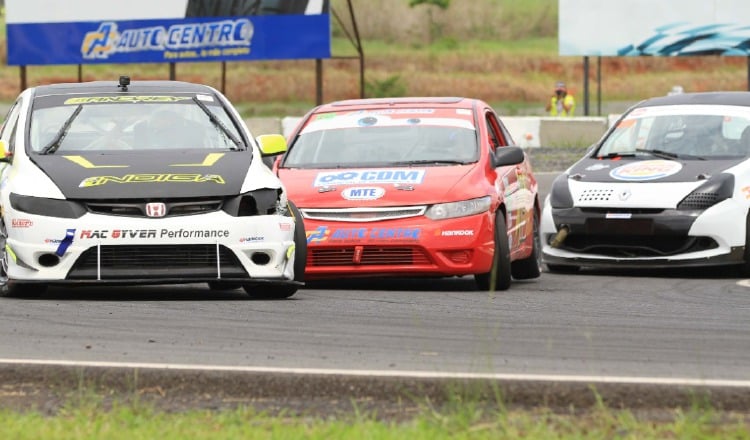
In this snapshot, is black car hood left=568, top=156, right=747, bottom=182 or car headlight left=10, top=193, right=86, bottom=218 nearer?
car headlight left=10, top=193, right=86, bottom=218

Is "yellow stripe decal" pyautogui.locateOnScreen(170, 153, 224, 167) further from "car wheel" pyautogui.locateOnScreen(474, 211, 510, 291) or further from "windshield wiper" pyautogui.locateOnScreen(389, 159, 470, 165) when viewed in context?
"car wheel" pyautogui.locateOnScreen(474, 211, 510, 291)

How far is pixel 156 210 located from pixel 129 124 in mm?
1499

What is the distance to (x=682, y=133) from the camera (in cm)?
1459

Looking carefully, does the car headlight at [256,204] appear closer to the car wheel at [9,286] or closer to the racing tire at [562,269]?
the car wheel at [9,286]

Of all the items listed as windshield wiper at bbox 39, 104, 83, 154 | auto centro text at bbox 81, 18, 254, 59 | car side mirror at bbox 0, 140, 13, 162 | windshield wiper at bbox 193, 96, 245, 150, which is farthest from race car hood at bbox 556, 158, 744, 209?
auto centro text at bbox 81, 18, 254, 59

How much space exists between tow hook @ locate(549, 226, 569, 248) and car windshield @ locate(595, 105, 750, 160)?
1.13m

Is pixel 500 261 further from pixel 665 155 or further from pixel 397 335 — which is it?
pixel 397 335

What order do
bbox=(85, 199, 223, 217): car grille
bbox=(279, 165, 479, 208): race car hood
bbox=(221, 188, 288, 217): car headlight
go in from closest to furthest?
1. bbox=(85, 199, 223, 217): car grille
2. bbox=(221, 188, 288, 217): car headlight
3. bbox=(279, 165, 479, 208): race car hood

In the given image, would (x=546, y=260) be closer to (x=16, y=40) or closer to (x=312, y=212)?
(x=312, y=212)

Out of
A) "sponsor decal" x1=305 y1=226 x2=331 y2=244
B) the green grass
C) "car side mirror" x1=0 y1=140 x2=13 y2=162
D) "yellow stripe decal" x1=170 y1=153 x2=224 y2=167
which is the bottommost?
"sponsor decal" x1=305 y1=226 x2=331 y2=244

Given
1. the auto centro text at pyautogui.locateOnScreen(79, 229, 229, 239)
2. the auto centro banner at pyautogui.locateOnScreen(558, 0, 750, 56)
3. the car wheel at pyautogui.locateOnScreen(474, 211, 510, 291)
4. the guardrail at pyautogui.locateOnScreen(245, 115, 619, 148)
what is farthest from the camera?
the auto centro banner at pyautogui.locateOnScreen(558, 0, 750, 56)

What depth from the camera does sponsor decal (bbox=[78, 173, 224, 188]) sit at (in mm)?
10219

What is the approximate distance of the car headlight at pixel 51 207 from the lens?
10.1 m

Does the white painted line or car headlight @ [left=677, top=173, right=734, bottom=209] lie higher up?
the white painted line
